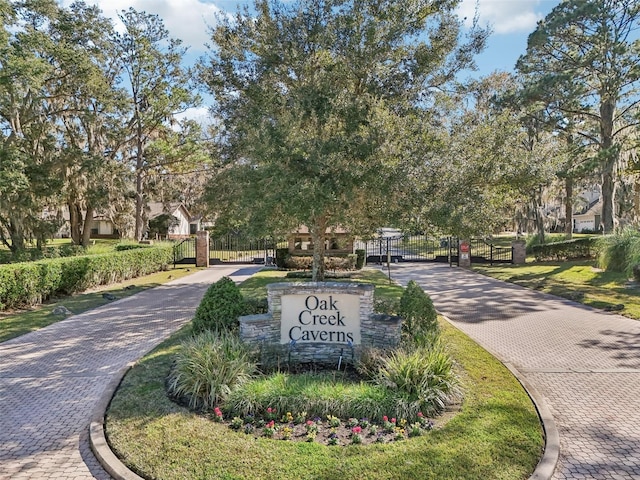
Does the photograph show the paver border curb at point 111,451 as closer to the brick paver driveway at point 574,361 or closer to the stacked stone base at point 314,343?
the brick paver driveway at point 574,361

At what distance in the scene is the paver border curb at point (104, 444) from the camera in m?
3.87

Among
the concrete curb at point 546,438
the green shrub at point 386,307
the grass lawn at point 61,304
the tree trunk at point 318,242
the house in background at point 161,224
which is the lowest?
the concrete curb at point 546,438

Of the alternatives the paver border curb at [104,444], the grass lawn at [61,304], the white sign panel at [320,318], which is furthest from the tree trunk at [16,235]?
the white sign panel at [320,318]

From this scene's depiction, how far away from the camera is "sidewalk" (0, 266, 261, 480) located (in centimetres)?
415

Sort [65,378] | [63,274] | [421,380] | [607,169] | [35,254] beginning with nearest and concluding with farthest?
[421,380], [65,378], [63,274], [35,254], [607,169]

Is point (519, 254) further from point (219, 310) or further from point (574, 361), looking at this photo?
point (219, 310)

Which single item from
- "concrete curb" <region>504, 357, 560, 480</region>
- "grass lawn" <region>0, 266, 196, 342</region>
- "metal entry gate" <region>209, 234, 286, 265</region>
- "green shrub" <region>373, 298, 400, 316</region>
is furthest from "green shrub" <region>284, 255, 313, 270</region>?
"concrete curb" <region>504, 357, 560, 480</region>

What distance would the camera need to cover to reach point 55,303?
12.2m

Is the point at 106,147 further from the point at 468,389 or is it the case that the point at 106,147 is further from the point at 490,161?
the point at 468,389

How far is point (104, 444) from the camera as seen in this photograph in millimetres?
4305

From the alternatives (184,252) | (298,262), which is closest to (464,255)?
(298,262)

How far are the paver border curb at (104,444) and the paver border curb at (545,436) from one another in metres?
3.62

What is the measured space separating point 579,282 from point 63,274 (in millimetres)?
17445

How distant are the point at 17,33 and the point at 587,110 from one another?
2464cm
